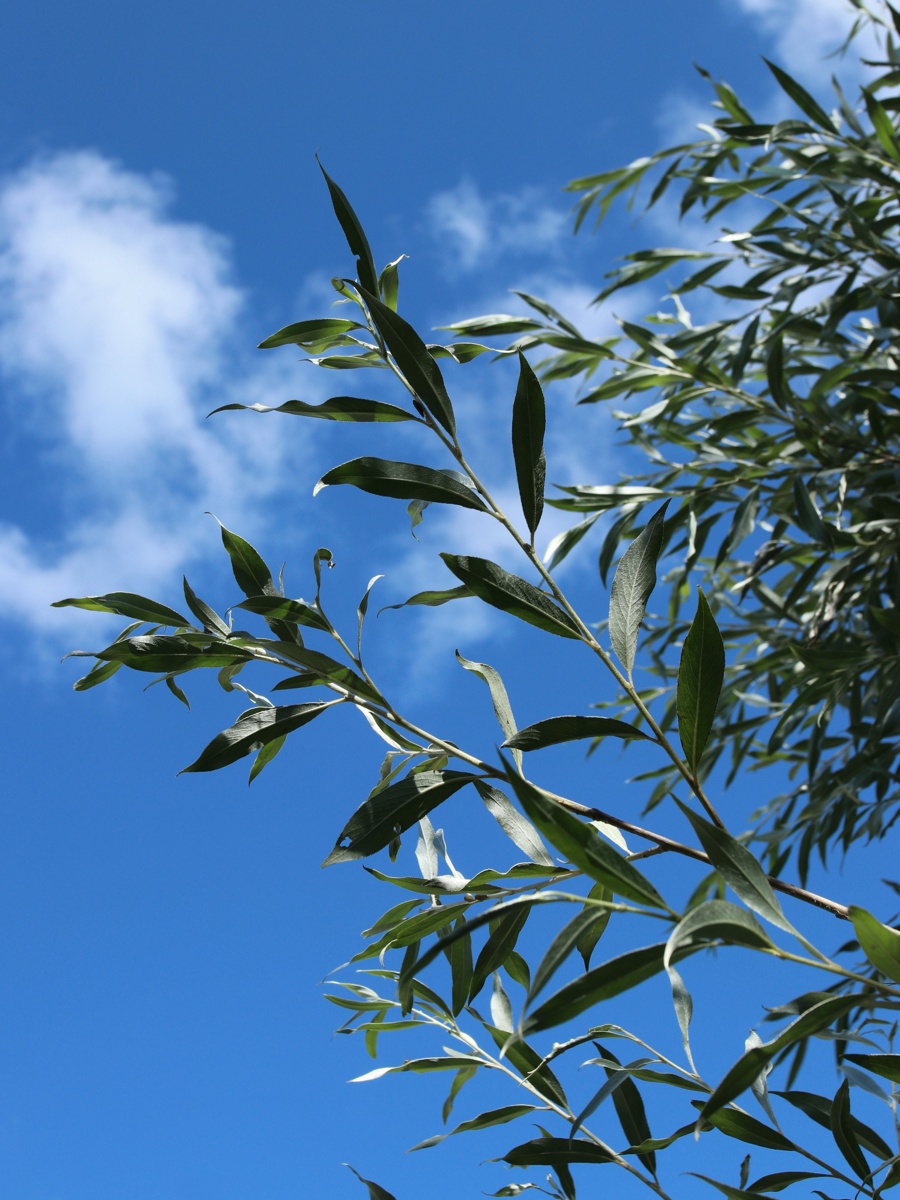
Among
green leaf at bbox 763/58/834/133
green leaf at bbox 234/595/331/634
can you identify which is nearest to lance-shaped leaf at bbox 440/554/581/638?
green leaf at bbox 234/595/331/634

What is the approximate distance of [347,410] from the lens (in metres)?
0.81

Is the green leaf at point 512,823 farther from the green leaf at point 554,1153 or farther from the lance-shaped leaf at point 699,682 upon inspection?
the green leaf at point 554,1153

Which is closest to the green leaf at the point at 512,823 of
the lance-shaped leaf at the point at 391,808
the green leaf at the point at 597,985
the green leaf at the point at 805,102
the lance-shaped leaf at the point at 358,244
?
the lance-shaped leaf at the point at 391,808

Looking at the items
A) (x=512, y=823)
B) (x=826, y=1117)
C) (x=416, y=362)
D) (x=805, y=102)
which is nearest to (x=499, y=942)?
(x=512, y=823)

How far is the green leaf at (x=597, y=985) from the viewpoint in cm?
51

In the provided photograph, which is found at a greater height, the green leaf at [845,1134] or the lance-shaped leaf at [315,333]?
the lance-shaped leaf at [315,333]

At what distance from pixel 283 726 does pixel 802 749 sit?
111 inches

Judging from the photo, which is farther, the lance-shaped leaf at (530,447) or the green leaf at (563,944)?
the lance-shaped leaf at (530,447)

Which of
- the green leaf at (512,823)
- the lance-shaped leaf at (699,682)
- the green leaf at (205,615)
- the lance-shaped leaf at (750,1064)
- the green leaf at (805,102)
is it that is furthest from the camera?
the green leaf at (805,102)

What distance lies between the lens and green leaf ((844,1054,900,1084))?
0.70 m

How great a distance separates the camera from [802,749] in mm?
3340

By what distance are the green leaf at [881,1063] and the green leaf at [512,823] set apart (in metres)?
0.24

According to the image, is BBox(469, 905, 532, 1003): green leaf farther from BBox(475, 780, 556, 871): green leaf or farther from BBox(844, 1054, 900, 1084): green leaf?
BBox(844, 1054, 900, 1084): green leaf

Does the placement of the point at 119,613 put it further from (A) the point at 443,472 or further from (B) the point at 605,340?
(B) the point at 605,340
